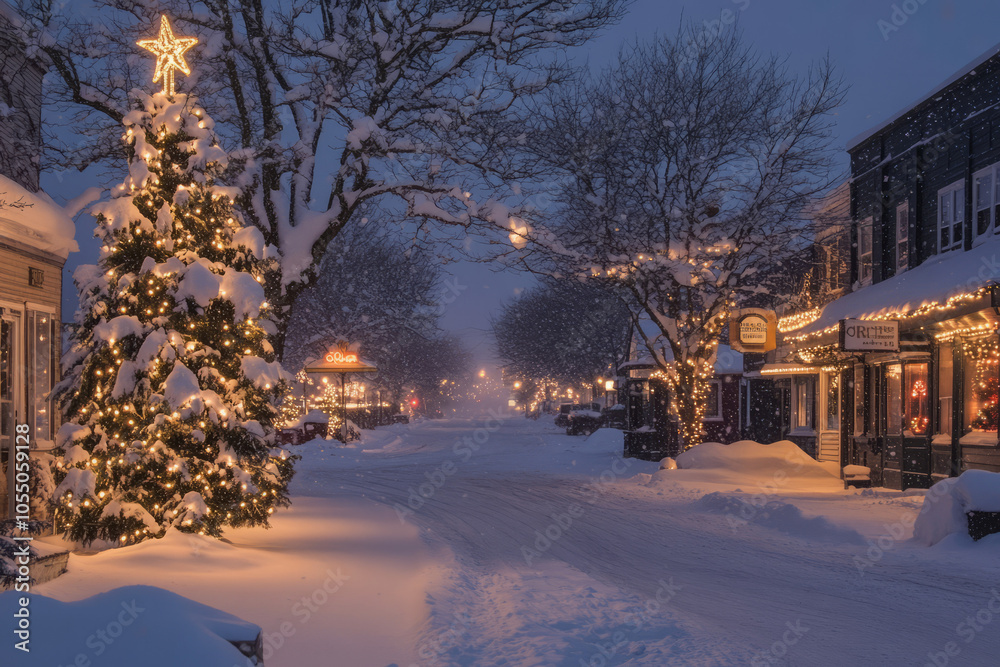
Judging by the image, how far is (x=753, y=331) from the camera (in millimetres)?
22938

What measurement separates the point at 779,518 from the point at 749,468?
8942 millimetres

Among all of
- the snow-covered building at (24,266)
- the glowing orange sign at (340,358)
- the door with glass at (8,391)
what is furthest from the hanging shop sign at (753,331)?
the glowing orange sign at (340,358)

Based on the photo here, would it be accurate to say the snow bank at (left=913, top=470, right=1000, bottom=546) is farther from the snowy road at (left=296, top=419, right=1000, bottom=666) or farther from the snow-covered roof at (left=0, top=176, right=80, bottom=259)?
the snow-covered roof at (left=0, top=176, right=80, bottom=259)

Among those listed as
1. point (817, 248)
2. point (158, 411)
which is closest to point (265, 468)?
point (158, 411)

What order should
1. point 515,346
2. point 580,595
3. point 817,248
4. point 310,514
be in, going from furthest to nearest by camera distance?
1. point 515,346
2. point 817,248
3. point 310,514
4. point 580,595

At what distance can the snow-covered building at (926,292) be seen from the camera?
55.9 ft

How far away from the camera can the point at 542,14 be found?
15367 millimetres

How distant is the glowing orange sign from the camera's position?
1468 inches

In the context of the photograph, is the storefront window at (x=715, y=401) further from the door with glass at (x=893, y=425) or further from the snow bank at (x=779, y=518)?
the snow bank at (x=779, y=518)

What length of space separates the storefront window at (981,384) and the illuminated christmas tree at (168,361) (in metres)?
13.8

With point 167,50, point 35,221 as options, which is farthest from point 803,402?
point 35,221

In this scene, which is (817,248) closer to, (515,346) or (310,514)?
(310,514)

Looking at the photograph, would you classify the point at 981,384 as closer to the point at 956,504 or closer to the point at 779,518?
the point at 779,518

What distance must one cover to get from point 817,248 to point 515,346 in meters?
37.0
